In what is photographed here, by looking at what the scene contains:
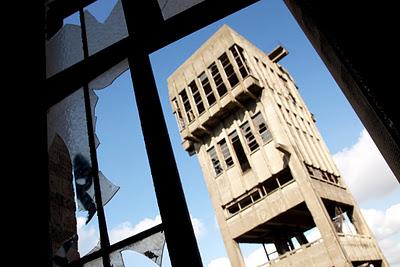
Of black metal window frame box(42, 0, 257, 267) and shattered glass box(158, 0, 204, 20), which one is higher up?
shattered glass box(158, 0, 204, 20)

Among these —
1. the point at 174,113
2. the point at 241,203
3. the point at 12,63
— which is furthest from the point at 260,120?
the point at 12,63

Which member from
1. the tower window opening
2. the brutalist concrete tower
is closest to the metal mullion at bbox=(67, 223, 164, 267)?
the brutalist concrete tower

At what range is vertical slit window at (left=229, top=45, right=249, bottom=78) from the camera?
59.9ft

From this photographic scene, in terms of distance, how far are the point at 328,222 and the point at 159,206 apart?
14.5 meters

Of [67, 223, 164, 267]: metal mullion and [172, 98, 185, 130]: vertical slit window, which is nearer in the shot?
[67, 223, 164, 267]: metal mullion

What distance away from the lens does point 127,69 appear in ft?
6.69

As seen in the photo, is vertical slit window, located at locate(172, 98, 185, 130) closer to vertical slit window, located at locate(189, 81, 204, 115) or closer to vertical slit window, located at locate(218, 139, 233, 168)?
vertical slit window, located at locate(189, 81, 204, 115)

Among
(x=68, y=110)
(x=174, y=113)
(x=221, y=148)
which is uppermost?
(x=174, y=113)

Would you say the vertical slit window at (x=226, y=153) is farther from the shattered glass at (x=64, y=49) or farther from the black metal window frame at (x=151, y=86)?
the black metal window frame at (x=151, y=86)

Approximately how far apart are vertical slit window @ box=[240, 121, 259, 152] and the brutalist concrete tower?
6cm

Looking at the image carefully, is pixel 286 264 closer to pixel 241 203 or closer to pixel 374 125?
pixel 241 203

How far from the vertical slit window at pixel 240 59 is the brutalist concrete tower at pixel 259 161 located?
62mm

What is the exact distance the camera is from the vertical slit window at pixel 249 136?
56.9ft

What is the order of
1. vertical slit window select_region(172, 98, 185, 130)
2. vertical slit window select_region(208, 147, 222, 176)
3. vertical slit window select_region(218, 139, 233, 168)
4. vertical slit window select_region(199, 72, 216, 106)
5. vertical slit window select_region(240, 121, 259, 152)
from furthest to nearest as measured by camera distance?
vertical slit window select_region(172, 98, 185, 130) → vertical slit window select_region(199, 72, 216, 106) → vertical slit window select_region(208, 147, 222, 176) → vertical slit window select_region(218, 139, 233, 168) → vertical slit window select_region(240, 121, 259, 152)
